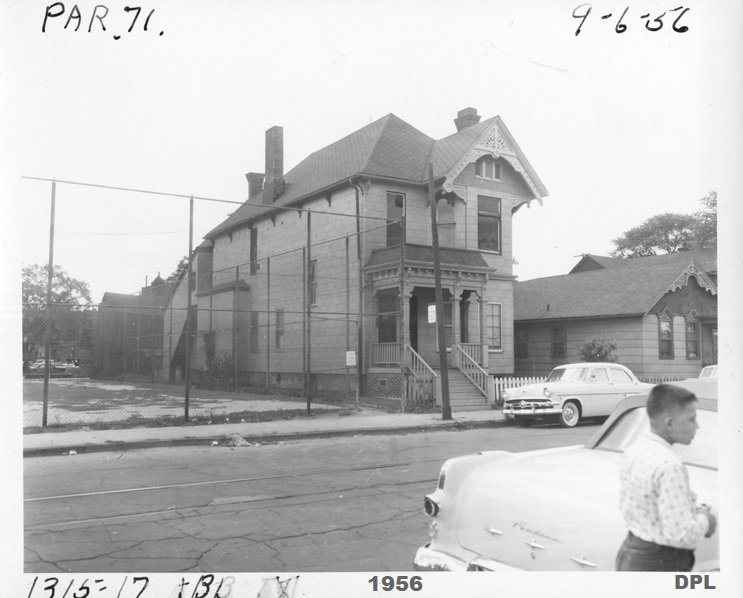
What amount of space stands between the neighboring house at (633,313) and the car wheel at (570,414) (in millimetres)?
949

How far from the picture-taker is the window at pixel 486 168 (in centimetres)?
1648

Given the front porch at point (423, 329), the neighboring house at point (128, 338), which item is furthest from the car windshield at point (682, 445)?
the neighboring house at point (128, 338)

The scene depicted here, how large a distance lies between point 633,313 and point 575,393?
1.40 meters

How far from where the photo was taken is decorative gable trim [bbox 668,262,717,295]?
13.8 feet

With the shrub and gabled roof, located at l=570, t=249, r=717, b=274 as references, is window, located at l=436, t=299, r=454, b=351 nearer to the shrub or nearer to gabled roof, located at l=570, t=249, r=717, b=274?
the shrub

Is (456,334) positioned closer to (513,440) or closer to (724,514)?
(513,440)

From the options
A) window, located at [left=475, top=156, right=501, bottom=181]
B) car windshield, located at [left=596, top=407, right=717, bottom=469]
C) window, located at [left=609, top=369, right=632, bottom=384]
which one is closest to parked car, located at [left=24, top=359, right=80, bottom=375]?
window, located at [left=475, top=156, right=501, bottom=181]

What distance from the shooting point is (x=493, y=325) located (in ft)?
63.6

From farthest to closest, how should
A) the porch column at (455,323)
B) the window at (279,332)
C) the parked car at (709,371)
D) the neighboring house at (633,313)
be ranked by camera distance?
the window at (279,332)
the porch column at (455,323)
the neighboring house at (633,313)
the parked car at (709,371)

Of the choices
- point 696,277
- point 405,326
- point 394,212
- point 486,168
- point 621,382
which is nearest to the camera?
point 696,277

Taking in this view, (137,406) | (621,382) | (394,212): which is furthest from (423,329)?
(621,382)

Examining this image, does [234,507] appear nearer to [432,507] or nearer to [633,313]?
[432,507]

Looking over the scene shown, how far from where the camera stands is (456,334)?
17969mm

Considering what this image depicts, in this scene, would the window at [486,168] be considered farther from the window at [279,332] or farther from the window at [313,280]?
the window at [279,332]
